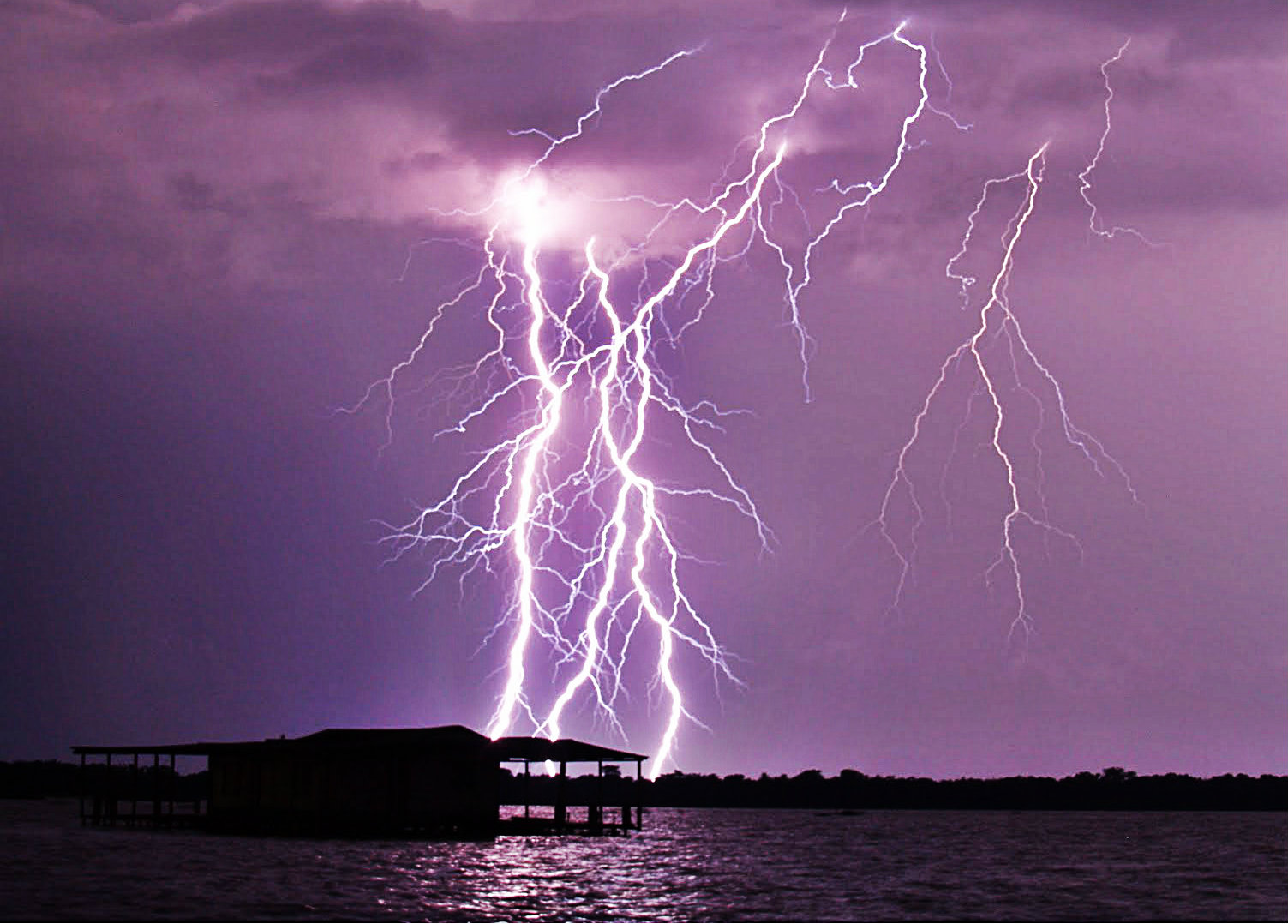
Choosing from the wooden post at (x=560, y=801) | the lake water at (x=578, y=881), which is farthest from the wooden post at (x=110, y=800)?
the wooden post at (x=560, y=801)

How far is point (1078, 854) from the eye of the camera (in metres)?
62.4

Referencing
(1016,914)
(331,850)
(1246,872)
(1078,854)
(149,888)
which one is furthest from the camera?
(1078,854)

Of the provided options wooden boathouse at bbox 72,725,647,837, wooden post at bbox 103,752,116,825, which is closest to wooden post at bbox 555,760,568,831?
wooden boathouse at bbox 72,725,647,837

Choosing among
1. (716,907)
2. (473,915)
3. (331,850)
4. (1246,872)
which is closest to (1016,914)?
(716,907)

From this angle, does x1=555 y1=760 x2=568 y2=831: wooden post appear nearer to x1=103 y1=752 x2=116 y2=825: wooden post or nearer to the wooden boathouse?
the wooden boathouse

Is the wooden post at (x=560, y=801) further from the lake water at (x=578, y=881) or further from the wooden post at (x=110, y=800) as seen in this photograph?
the wooden post at (x=110, y=800)

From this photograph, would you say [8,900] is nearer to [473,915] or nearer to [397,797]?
[473,915]

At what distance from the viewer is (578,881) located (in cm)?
3659

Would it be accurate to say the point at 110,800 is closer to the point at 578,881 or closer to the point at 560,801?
the point at 560,801

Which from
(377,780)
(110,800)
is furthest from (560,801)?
(110,800)

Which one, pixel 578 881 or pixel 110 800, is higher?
pixel 110 800

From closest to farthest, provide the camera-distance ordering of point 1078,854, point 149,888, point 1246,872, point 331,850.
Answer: point 149,888, point 331,850, point 1246,872, point 1078,854

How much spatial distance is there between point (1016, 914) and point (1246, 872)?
22.0 metres

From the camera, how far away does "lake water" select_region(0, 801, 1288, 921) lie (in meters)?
29.6
